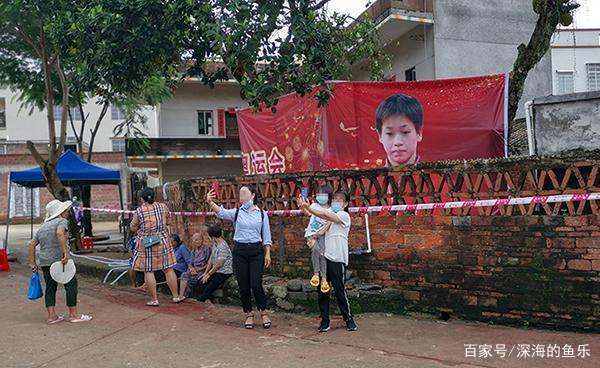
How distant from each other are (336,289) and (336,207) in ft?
2.64

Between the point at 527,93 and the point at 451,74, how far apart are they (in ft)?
8.04

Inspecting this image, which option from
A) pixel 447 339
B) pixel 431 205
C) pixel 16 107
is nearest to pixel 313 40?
pixel 431 205

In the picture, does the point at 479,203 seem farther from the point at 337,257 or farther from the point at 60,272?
the point at 60,272

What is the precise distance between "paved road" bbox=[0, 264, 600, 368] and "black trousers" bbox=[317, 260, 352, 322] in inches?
8.1

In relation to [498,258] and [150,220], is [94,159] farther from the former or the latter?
[498,258]

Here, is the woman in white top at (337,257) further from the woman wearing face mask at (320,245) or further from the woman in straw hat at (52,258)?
the woman in straw hat at (52,258)

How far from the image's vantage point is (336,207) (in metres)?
5.65

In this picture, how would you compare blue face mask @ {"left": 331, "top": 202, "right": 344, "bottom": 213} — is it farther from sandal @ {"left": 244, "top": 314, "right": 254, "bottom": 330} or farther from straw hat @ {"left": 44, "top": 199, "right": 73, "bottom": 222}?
straw hat @ {"left": 44, "top": 199, "right": 73, "bottom": 222}

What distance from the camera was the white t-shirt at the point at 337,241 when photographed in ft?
18.3

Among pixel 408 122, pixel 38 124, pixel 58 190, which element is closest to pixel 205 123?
pixel 58 190

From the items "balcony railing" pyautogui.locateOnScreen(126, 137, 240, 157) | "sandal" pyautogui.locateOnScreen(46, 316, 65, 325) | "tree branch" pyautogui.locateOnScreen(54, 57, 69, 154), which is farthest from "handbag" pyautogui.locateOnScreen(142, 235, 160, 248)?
"balcony railing" pyautogui.locateOnScreen(126, 137, 240, 157)

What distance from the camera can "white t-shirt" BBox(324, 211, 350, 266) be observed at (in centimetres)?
557

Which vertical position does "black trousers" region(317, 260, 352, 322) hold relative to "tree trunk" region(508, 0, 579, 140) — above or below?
below

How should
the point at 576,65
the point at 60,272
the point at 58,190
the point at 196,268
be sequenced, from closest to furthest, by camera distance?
the point at 60,272 < the point at 196,268 < the point at 58,190 < the point at 576,65
